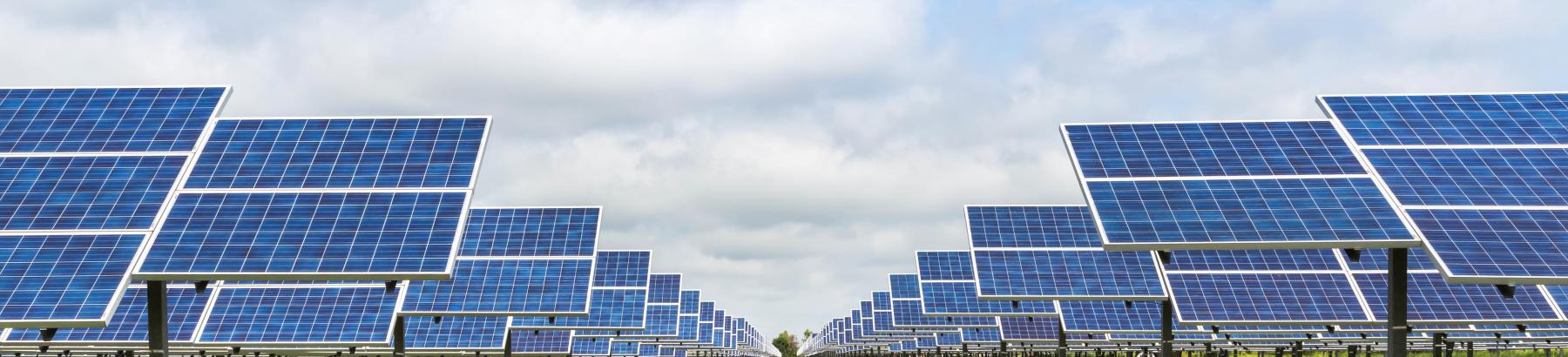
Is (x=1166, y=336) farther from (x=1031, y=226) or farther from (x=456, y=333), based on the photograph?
(x=456, y=333)

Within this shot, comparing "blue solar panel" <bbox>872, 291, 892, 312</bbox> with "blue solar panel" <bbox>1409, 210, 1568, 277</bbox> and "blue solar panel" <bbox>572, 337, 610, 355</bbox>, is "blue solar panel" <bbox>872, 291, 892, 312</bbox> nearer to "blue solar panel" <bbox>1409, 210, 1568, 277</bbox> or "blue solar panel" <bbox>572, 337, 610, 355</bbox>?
"blue solar panel" <bbox>572, 337, 610, 355</bbox>

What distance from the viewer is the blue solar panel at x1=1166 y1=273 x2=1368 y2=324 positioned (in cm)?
3947

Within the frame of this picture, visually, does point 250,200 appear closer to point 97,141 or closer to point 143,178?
point 143,178

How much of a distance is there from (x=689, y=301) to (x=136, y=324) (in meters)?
65.8

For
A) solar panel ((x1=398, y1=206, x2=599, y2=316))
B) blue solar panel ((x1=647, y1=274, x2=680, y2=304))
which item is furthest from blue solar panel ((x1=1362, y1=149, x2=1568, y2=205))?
blue solar panel ((x1=647, y1=274, x2=680, y2=304))

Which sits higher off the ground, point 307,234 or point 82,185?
point 82,185

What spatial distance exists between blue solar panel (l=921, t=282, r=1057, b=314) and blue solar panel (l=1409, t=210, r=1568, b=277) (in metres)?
28.2

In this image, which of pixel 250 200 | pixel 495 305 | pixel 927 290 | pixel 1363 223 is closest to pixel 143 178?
pixel 250 200

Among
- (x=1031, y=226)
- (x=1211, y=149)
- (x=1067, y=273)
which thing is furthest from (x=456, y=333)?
(x=1211, y=149)

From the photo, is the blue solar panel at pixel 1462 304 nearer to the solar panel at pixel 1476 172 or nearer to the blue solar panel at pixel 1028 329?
the solar panel at pixel 1476 172

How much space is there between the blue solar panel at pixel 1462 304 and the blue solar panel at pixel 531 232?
2791 centimetres

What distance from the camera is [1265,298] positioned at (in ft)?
133

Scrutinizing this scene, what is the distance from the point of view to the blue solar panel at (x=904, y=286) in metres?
97.6

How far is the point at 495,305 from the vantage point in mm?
39656
